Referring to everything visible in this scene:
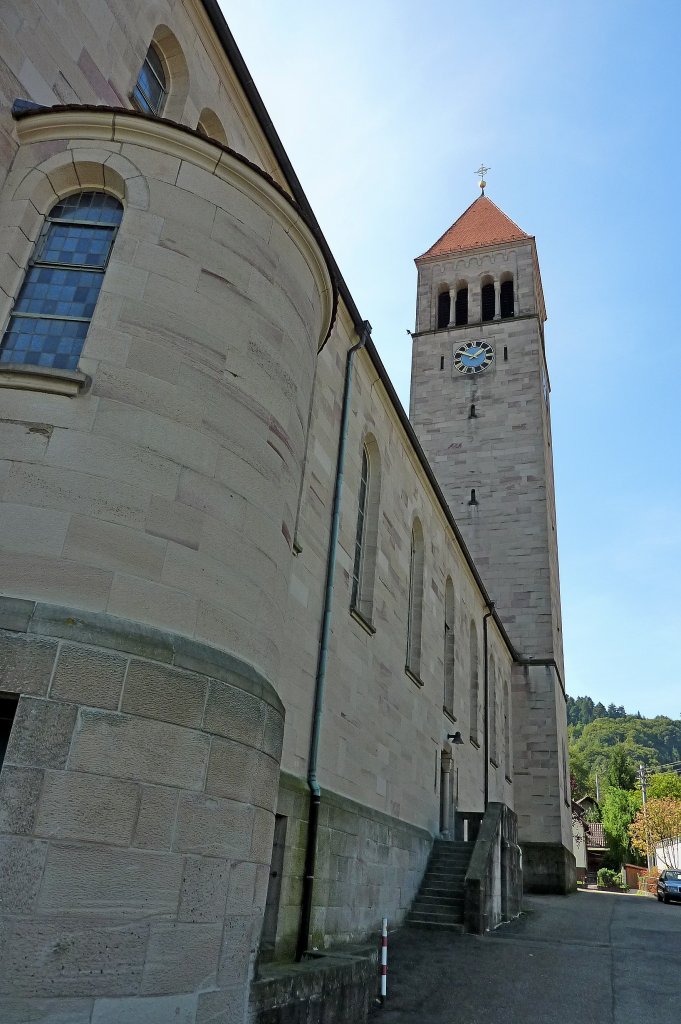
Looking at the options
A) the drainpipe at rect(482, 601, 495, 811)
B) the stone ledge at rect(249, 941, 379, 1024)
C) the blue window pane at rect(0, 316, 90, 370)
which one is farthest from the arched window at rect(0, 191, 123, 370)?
the drainpipe at rect(482, 601, 495, 811)

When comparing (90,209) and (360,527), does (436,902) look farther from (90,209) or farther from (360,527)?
(90,209)

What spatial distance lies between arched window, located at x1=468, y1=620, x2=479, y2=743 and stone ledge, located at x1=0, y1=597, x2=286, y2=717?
57.5 feet

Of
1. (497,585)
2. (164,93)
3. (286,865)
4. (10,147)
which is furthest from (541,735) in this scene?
(10,147)

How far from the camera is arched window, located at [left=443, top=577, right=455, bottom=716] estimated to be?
19969 millimetres

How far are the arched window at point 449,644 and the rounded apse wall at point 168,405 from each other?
13.5m

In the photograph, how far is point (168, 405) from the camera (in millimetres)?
6105

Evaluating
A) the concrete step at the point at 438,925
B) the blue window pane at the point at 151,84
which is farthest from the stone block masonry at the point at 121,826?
the concrete step at the point at 438,925

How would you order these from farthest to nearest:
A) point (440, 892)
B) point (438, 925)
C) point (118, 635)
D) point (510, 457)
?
point (510, 457)
point (440, 892)
point (438, 925)
point (118, 635)

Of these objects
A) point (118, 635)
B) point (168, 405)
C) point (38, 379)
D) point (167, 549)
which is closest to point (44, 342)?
point (38, 379)

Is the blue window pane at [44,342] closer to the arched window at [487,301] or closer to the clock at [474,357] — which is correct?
the clock at [474,357]

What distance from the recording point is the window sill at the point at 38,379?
5738 millimetres

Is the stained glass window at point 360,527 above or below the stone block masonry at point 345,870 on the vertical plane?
above

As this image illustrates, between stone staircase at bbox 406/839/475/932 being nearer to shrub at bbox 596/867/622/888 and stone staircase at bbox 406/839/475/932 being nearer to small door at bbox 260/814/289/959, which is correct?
small door at bbox 260/814/289/959

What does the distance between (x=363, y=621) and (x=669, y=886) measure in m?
21.4
